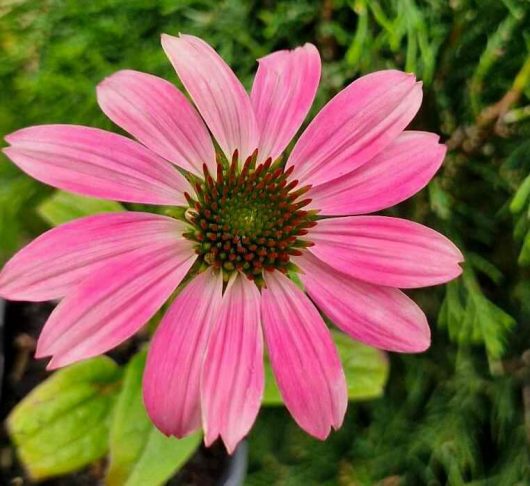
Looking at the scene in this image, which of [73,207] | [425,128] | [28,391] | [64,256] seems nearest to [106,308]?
[64,256]

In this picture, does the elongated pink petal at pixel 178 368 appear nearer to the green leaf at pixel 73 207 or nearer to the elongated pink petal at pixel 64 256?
the elongated pink petal at pixel 64 256

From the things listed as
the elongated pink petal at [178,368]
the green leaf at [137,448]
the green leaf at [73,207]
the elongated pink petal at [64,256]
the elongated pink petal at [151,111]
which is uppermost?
the elongated pink petal at [151,111]

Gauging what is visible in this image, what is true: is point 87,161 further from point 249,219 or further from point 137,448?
point 137,448

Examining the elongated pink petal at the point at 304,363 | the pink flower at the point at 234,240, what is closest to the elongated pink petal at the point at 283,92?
the pink flower at the point at 234,240

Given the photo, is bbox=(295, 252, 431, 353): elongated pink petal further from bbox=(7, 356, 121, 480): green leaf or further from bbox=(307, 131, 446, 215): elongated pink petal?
bbox=(7, 356, 121, 480): green leaf

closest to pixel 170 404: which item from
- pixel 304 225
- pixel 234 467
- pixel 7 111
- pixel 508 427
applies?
pixel 304 225

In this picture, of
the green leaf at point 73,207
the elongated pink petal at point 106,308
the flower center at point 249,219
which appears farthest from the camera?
the green leaf at point 73,207

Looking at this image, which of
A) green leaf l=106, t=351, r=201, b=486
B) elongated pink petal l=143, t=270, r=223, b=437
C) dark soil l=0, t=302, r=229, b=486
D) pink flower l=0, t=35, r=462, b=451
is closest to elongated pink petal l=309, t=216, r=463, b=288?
pink flower l=0, t=35, r=462, b=451
